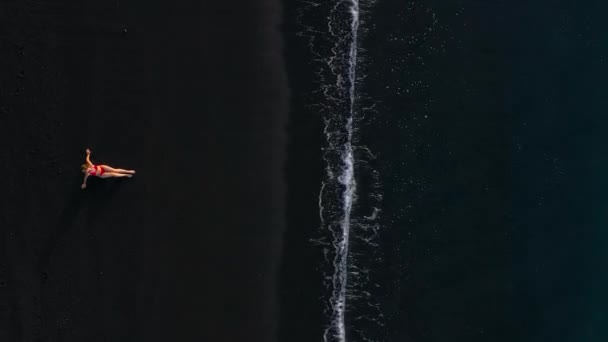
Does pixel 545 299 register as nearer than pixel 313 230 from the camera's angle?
No

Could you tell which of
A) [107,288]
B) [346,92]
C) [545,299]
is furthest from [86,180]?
[545,299]

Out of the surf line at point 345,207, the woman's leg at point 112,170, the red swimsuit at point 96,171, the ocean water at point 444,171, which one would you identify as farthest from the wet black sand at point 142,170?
the surf line at point 345,207

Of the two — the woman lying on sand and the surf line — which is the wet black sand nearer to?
the woman lying on sand

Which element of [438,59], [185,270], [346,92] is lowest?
[185,270]

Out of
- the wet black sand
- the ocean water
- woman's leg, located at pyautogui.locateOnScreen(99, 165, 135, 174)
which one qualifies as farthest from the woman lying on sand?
the ocean water

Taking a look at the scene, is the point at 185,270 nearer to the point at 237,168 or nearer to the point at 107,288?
the point at 107,288

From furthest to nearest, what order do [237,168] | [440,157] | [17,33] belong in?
[440,157]
[237,168]
[17,33]

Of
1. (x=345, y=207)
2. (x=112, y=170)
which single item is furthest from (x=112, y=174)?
(x=345, y=207)
